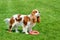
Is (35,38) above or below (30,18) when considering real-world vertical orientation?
below

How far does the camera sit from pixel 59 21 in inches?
428

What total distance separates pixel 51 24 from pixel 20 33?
189 centimetres

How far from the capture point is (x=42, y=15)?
11.9 metres

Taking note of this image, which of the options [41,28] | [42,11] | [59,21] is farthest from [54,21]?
[42,11]

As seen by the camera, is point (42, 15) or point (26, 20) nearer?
point (26, 20)

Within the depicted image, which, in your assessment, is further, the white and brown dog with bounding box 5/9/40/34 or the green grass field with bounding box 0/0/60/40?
the green grass field with bounding box 0/0/60/40

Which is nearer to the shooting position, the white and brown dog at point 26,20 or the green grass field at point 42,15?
the white and brown dog at point 26,20

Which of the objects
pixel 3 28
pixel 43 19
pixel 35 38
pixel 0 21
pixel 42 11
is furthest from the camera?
pixel 42 11

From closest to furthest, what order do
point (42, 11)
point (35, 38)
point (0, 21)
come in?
point (35, 38) → point (0, 21) → point (42, 11)

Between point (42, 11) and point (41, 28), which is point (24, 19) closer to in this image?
point (41, 28)

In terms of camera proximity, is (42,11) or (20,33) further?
(42,11)

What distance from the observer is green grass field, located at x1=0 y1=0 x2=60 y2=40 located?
8.70m

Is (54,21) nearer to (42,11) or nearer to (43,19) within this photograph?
(43,19)

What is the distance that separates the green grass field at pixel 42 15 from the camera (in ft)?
28.5
